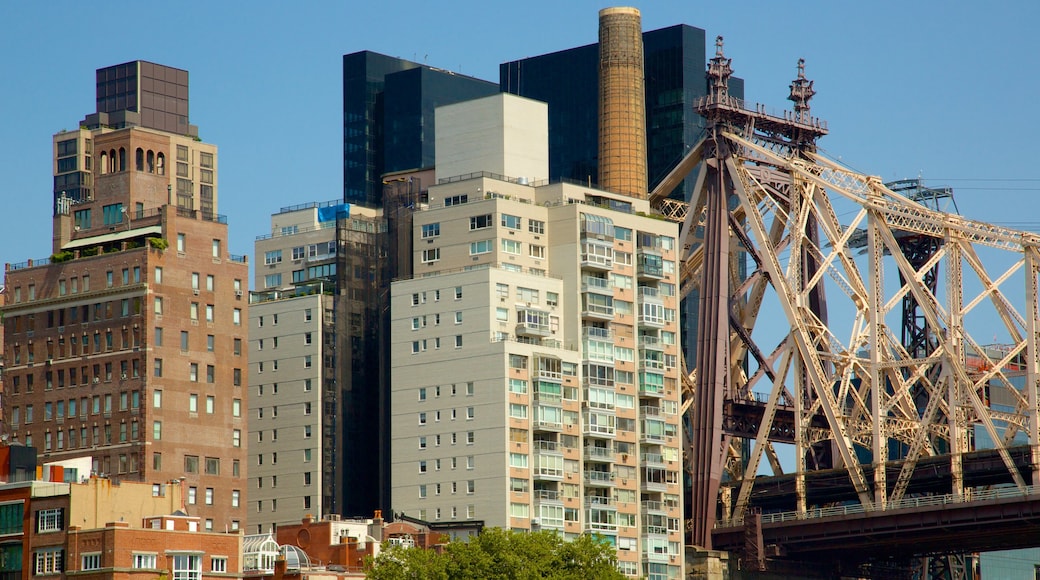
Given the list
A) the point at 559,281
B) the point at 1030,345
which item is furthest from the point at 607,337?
the point at 1030,345

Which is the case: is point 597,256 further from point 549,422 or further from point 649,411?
point 549,422

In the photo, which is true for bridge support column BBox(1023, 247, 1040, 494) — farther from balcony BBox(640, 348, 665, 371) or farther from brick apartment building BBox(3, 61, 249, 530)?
brick apartment building BBox(3, 61, 249, 530)

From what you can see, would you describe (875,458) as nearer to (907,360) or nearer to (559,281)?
(907,360)

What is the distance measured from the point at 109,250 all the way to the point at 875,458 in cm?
6623

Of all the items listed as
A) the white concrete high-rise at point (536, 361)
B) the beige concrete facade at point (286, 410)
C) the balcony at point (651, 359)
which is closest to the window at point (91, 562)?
the white concrete high-rise at point (536, 361)

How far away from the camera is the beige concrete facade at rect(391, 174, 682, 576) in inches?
6860

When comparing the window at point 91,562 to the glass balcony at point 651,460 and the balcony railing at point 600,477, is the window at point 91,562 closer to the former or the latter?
the balcony railing at point 600,477

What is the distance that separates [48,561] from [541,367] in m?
47.8

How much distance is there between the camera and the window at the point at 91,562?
463 ft

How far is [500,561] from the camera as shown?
480 feet

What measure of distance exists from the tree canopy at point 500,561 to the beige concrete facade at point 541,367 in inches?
852

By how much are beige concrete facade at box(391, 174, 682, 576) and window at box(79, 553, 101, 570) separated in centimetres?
3836

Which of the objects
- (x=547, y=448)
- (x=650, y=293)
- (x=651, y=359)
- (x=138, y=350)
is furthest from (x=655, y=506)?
(x=138, y=350)

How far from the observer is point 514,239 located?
7195 inches
